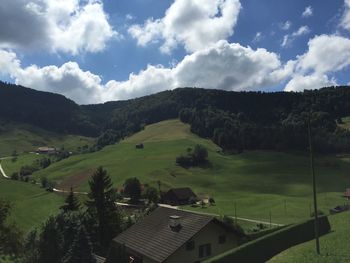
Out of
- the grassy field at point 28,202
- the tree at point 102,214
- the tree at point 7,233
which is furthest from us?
the grassy field at point 28,202

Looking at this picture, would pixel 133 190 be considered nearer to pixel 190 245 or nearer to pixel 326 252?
pixel 190 245

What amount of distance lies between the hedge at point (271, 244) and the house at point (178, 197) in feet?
303

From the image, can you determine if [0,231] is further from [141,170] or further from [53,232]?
[141,170]

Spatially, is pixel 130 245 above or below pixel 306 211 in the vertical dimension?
above

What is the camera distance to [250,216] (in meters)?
109

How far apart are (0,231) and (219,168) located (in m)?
156

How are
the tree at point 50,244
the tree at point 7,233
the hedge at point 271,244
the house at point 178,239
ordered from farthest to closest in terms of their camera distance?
the tree at point 50,244, the tree at point 7,233, the house at point 178,239, the hedge at point 271,244

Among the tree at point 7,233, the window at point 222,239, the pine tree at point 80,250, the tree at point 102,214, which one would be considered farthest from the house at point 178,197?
the pine tree at point 80,250

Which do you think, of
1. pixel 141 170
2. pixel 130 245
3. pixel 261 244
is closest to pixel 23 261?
pixel 130 245

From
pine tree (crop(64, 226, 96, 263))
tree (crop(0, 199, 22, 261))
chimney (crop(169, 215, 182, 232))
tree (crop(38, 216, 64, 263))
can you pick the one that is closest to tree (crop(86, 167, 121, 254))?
tree (crop(38, 216, 64, 263))

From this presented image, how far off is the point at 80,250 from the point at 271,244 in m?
Result: 18.9

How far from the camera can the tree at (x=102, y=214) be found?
6156cm

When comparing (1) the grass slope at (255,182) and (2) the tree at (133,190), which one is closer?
(1) the grass slope at (255,182)

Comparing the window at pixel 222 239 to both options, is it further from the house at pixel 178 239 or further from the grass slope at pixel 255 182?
the grass slope at pixel 255 182
